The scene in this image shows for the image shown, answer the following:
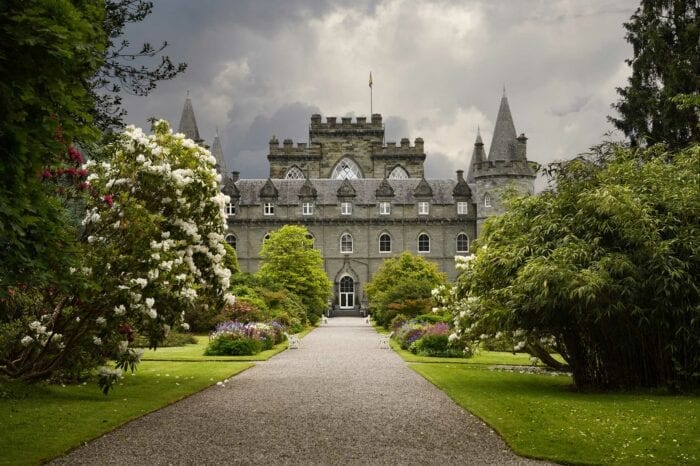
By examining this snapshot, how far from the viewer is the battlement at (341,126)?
7144cm

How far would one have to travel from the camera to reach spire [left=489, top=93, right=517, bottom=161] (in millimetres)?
61094

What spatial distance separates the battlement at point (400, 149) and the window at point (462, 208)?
8.24 m

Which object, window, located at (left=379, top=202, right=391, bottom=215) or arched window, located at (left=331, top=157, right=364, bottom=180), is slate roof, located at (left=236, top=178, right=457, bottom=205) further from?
arched window, located at (left=331, top=157, right=364, bottom=180)

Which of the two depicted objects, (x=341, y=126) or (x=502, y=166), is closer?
(x=502, y=166)

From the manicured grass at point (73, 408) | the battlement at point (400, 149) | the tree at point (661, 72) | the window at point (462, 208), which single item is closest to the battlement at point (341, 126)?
the battlement at point (400, 149)

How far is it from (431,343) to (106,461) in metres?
17.0

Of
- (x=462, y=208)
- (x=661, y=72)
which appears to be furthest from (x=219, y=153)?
(x=661, y=72)

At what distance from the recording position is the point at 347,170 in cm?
7175

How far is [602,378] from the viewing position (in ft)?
47.2

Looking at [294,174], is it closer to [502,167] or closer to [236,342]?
[502,167]

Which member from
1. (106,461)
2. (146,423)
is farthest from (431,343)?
(106,461)

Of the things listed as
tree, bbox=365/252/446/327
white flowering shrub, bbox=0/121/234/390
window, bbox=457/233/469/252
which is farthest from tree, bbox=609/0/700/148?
window, bbox=457/233/469/252

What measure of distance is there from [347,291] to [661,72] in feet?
124

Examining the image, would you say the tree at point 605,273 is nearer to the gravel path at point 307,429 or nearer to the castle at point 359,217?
the gravel path at point 307,429
